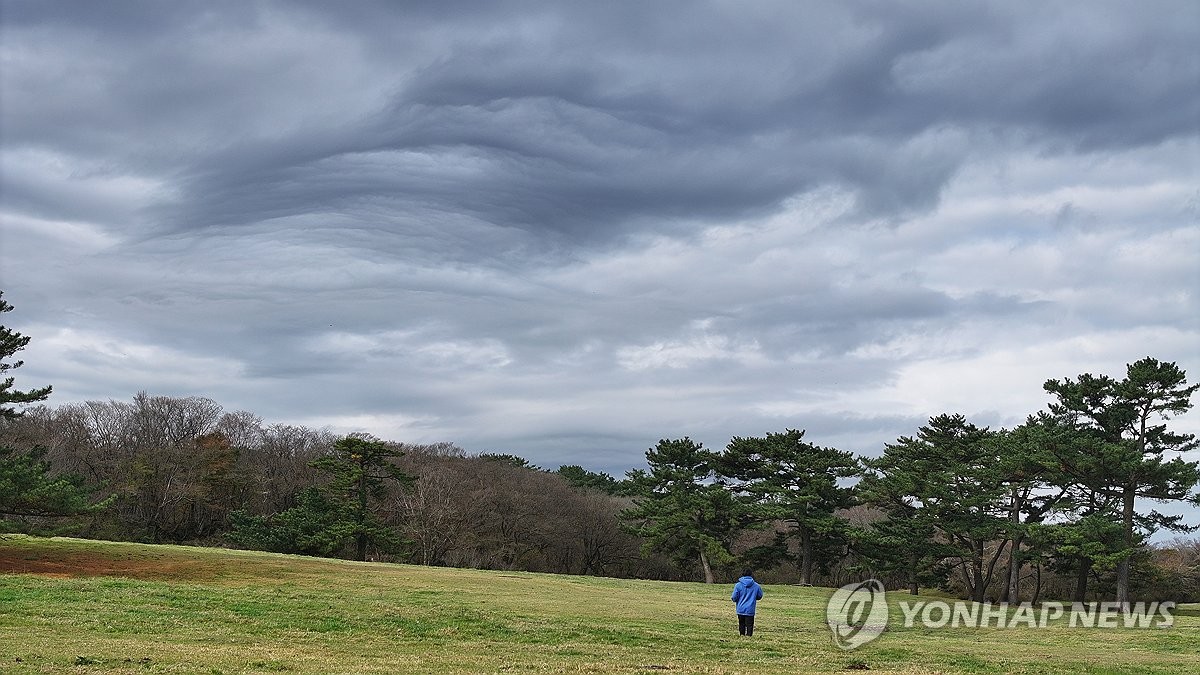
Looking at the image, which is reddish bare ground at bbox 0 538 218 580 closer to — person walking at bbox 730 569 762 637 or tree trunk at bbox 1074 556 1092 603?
person walking at bbox 730 569 762 637

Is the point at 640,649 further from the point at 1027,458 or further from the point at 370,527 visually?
the point at 370,527

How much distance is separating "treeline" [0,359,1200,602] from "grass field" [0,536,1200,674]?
12103 mm

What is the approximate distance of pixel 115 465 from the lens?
8881 centimetres

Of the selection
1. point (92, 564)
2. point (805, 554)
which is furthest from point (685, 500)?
point (92, 564)

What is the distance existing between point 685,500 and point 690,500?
1.54ft

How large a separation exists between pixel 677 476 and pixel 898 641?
50.3 metres

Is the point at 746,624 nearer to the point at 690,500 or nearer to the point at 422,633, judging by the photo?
the point at 422,633

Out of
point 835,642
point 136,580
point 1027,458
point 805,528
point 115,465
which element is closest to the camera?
point 835,642

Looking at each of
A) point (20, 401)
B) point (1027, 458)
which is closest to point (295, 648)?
point (20, 401)

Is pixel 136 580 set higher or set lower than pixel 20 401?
lower

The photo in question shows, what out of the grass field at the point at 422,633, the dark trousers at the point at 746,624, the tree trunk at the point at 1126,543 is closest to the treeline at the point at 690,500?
A: the tree trunk at the point at 1126,543

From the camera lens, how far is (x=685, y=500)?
72.3 metres

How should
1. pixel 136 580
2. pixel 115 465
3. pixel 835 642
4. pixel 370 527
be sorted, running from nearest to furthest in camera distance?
1. pixel 835 642
2. pixel 136 580
3. pixel 370 527
4. pixel 115 465

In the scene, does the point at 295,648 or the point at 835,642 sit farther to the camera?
the point at 835,642
